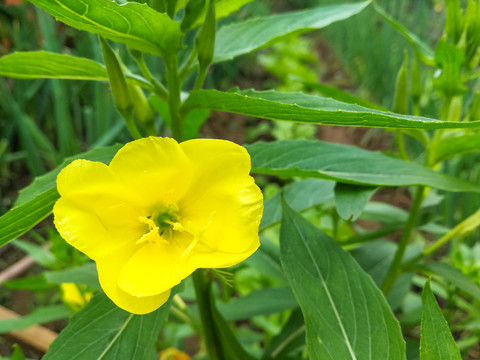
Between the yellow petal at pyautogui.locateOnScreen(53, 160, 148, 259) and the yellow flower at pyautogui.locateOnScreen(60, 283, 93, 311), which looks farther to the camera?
the yellow flower at pyautogui.locateOnScreen(60, 283, 93, 311)

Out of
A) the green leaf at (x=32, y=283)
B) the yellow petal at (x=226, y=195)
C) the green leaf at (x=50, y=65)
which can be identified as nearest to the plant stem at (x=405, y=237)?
the yellow petal at (x=226, y=195)

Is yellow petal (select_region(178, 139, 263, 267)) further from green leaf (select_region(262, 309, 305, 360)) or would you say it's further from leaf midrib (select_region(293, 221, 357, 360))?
green leaf (select_region(262, 309, 305, 360))

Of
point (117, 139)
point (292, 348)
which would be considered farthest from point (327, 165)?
point (117, 139)

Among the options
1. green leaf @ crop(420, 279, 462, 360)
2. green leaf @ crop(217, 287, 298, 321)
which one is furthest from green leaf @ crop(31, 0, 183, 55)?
green leaf @ crop(217, 287, 298, 321)

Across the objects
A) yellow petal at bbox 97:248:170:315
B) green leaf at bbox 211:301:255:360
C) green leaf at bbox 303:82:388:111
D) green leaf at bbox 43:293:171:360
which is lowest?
green leaf at bbox 211:301:255:360

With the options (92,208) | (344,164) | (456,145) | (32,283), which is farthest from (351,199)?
(32,283)

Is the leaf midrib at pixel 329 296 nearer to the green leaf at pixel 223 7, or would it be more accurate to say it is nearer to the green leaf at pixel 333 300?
the green leaf at pixel 333 300
